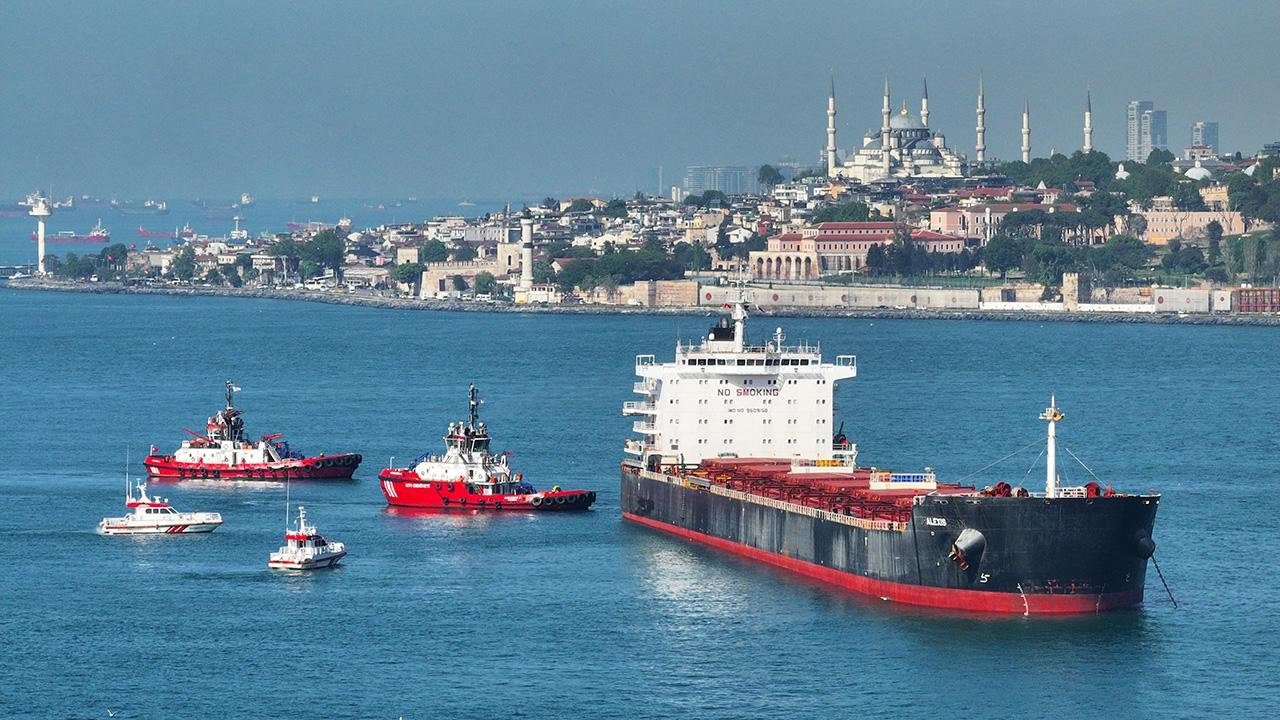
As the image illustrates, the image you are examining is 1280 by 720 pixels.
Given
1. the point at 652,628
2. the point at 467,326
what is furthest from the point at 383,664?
the point at 467,326

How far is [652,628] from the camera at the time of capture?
35.1m

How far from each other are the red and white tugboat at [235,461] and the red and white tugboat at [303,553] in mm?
11488

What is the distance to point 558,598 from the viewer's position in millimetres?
37188

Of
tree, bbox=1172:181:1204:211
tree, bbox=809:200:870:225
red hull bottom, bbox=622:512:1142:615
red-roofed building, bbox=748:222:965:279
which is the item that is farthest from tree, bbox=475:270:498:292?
red hull bottom, bbox=622:512:1142:615

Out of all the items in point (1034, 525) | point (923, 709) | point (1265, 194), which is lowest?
point (923, 709)

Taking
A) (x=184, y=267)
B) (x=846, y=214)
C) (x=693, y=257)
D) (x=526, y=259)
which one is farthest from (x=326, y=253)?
(x=846, y=214)

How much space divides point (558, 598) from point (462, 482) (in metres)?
10.2

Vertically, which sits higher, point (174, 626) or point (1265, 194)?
point (1265, 194)

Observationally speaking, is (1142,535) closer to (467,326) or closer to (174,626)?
(174,626)

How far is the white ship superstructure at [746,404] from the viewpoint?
44656 millimetres

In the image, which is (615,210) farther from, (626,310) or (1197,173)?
(626,310)

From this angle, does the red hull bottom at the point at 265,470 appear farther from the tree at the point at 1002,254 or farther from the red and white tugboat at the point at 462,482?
the tree at the point at 1002,254

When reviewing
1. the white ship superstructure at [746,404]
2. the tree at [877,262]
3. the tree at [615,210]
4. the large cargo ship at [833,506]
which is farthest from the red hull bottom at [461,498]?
the tree at [615,210]

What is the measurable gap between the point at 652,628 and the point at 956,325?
303ft
